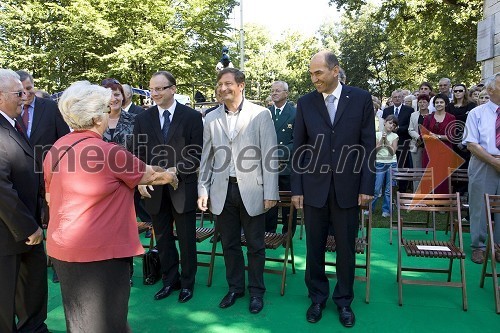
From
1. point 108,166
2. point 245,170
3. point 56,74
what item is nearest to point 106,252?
point 108,166

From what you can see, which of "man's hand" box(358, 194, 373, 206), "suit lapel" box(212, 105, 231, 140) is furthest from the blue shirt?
"suit lapel" box(212, 105, 231, 140)

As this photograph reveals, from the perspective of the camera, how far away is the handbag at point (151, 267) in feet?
15.5

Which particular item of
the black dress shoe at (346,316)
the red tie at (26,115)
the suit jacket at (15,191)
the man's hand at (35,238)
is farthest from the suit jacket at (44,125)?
the black dress shoe at (346,316)

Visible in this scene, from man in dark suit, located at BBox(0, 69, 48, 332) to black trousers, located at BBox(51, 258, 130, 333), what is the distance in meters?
0.64

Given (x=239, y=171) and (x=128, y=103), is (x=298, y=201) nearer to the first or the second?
(x=239, y=171)

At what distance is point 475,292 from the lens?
4344mm

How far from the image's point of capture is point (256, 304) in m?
3.96

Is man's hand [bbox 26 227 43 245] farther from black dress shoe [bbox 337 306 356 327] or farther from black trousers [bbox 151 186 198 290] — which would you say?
black dress shoe [bbox 337 306 356 327]

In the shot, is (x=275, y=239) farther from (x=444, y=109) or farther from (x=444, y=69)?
(x=444, y=69)

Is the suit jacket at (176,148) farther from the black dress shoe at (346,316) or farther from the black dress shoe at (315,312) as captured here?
the black dress shoe at (346,316)

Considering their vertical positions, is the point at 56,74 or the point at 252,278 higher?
the point at 56,74

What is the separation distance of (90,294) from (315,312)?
2.16 metres

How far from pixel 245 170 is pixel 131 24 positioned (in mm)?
18786

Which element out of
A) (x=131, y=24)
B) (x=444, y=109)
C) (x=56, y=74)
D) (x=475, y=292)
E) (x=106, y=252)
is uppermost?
(x=131, y=24)
